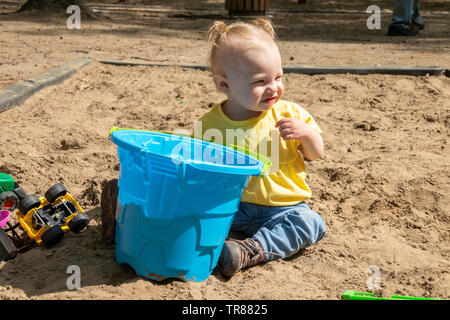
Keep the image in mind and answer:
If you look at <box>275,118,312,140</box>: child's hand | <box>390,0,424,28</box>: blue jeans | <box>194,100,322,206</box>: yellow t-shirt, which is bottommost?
<box>194,100,322,206</box>: yellow t-shirt

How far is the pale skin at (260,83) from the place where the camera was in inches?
84.2

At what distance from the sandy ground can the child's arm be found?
0.38m

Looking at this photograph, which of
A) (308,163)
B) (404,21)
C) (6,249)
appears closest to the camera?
(6,249)

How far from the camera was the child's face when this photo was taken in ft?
7.00

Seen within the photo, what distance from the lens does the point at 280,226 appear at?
7.19ft

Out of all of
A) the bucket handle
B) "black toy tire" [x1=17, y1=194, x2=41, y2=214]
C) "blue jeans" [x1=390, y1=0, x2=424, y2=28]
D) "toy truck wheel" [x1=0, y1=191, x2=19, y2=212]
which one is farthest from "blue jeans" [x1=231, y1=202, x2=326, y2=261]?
"blue jeans" [x1=390, y1=0, x2=424, y2=28]

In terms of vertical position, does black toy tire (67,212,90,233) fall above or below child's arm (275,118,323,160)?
below

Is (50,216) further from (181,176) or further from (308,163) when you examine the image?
(308,163)

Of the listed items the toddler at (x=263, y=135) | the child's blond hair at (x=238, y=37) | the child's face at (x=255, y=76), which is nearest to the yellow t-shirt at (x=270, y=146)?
the toddler at (x=263, y=135)

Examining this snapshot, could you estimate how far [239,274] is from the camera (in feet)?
6.74

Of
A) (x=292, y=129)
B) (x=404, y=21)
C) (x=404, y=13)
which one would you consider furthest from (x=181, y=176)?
(x=404, y=13)

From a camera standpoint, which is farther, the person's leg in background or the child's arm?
the person's leg in background

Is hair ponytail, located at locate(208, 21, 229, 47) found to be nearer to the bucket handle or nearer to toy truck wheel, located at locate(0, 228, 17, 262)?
the bucket handle

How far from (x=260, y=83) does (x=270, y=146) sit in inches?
10.4
